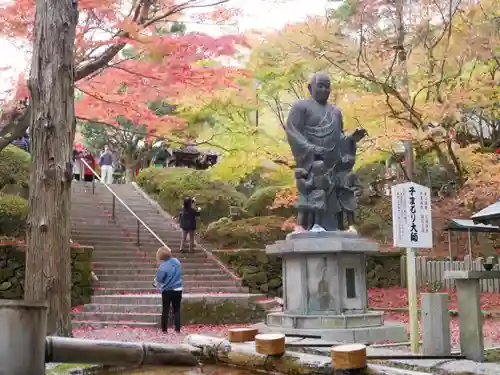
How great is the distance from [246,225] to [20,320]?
13.0 m

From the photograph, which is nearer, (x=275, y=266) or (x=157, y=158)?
(x=275, y=266)

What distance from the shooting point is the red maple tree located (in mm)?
10812

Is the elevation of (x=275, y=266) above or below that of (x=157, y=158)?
below

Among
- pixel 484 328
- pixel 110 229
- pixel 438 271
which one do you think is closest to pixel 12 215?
pixel 110 229

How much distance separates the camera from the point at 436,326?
273 inches

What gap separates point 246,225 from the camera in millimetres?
17812

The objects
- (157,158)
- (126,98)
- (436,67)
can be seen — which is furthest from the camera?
(157,158)

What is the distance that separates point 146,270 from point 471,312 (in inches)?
382

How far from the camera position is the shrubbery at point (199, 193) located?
20.5 m

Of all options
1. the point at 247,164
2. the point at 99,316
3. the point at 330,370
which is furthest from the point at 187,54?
the point at 330,370

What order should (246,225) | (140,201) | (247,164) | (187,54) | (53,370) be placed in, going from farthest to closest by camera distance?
(140,201) < (246,225) < (247,164) < (187,54) < (53,370)

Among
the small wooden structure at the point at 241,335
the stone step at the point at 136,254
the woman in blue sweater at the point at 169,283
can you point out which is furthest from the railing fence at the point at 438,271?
the small wooden structure at the point at 241,335

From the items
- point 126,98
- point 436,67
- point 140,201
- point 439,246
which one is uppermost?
point 436,67

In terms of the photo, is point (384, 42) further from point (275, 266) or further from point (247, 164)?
point (275, 266)
